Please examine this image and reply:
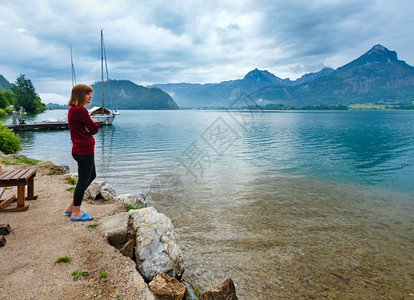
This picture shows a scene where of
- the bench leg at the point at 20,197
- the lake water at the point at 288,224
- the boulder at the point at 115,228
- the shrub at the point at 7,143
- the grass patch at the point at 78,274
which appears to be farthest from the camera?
the shrub at the point at 7,143

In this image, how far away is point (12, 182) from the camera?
20.6 feet

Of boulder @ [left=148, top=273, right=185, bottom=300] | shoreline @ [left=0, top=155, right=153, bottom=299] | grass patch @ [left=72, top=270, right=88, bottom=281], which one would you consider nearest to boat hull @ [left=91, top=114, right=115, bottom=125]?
shoreline @ [left=0, top=155, right=153, bottom=299]

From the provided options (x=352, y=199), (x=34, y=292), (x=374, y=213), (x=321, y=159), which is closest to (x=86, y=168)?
(x=34, y=292)

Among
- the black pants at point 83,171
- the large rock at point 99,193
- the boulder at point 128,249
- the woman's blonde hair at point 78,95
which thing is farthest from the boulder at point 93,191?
the woman's blonde hair at point 78,95

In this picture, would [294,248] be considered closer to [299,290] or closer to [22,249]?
[299,290]

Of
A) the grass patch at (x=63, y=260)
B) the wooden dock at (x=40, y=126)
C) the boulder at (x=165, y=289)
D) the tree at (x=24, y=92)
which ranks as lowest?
the boulder at (x=165, y=289)

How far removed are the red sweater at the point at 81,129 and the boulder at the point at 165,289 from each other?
3308 millimetres

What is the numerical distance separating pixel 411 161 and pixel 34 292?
30.0 metres

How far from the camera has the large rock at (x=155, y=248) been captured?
5105mm

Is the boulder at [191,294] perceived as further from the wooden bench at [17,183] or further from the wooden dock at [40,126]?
the wooden dock at [40,126]

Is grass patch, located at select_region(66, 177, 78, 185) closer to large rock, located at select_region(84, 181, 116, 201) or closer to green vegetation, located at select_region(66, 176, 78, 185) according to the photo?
green vegetation, located at select_region(66, 176, 78, 185)

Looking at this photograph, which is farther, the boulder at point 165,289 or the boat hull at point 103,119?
the boat hull at point 103,119

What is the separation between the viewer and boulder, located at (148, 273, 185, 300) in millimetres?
4383

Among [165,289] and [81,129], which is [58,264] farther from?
[81,129]
